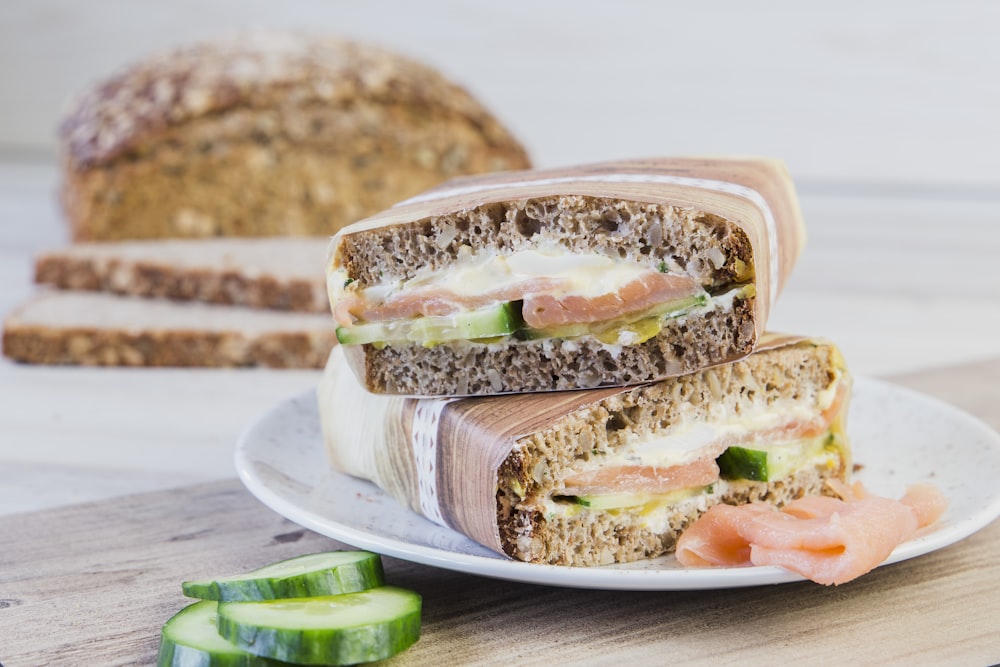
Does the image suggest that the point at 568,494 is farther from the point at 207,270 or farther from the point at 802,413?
the point at 207,270

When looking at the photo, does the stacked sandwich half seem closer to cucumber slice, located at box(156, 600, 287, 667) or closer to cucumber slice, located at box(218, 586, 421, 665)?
cucumber slice, located at box(218, 586, 421, 665)

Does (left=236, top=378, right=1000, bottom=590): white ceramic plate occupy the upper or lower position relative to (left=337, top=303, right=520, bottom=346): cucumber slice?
lower

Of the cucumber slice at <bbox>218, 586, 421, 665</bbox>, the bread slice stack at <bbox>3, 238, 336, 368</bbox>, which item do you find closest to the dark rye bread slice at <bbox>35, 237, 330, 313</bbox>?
the bread slice stack at <bbox>3, 238, 336, 368</bbox>

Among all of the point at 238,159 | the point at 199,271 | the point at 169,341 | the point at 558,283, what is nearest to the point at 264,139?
the point at 238,159

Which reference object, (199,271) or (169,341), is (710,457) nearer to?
(169,341)

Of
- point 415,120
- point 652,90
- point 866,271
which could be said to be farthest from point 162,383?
point 652,90
